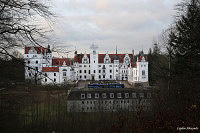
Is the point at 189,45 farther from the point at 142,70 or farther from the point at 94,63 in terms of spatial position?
the point at 94,63

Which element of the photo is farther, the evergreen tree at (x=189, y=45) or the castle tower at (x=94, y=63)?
the castle tower at (x=94, y=63)

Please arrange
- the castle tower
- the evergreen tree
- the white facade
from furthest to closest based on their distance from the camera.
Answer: the castle tower < the white facade < the evergreen tree

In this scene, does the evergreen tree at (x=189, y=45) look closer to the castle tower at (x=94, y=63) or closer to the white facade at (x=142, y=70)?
the white facade at (x=142, y=70)

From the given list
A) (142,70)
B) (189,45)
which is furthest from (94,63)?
(189,45)

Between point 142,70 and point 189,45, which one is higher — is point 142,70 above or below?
below

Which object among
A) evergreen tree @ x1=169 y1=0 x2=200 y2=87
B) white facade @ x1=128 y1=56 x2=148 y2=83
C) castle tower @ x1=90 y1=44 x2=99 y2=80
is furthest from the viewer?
castle tower @ x1=90 y1=44 x2=99 y2=80

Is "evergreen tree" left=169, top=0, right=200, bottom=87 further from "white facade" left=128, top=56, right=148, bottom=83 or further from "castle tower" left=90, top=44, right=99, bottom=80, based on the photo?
"castle tower" left=90, top=44, right=99, bottom=80

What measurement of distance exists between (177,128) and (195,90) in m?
4.85

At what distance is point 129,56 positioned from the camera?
48562 mm

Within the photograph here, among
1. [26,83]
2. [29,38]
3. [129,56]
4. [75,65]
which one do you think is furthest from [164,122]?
[129,56]

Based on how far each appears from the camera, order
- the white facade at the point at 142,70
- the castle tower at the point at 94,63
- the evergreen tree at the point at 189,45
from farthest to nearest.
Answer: the castle tower at the point at 94,63 → the white facade at the point at 142,70 → the evergreen tree at the point at 189,45

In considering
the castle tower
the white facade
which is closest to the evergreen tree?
the white facade

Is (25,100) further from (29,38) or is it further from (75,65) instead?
(75,65)

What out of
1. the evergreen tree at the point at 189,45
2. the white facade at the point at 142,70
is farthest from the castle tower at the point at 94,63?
the evergreen tree at the point at 189,45
